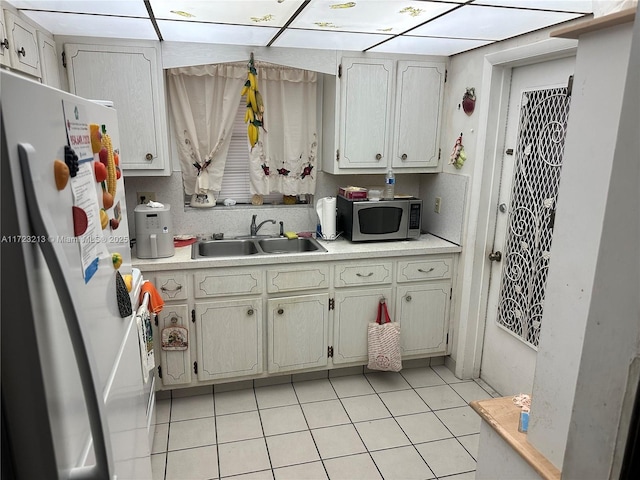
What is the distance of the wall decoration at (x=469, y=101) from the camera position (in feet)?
9.24

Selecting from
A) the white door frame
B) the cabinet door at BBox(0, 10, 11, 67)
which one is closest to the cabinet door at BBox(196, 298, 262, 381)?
the white door frame

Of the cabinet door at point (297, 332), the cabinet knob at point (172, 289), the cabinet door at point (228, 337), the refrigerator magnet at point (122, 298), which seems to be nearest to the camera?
the refrigerator magnet at point (122, 298)

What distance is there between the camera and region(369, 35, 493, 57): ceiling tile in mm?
2551

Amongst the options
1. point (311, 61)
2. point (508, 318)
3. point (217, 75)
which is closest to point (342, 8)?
point (311, 61)

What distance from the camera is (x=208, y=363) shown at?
9.16 ft

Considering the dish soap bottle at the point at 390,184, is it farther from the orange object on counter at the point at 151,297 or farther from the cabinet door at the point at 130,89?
the orange object on counter at the point at 151,297

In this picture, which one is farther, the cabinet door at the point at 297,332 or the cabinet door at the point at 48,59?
the cabinet door at the point at 297,332

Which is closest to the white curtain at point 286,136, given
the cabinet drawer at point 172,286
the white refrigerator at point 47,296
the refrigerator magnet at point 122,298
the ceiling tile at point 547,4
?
the cabinet drawer at point 172,286

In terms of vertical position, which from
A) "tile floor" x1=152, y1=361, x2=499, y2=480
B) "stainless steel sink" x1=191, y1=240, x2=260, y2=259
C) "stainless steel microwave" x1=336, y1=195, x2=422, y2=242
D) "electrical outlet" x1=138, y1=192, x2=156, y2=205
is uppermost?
"electrical outlet" x1=138, y1=192, x2=156, y2=205

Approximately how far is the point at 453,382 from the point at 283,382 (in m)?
1.19

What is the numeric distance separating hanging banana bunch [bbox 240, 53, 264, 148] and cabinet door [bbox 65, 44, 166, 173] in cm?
55

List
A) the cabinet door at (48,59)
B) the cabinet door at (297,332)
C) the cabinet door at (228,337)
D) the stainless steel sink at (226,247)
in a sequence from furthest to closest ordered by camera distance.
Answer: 1. the stainless steel sink at (226,247)
2. the cabinet door at (297,332)
3. the cabinet door at (228,337)
4. the cabinet door at (48,59)

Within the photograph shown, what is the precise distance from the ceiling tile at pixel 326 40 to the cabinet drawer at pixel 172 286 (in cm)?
152

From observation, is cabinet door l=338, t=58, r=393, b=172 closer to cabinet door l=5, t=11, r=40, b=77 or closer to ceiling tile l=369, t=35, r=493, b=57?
ceiling tile l=369, t=35, r=493, b=57
